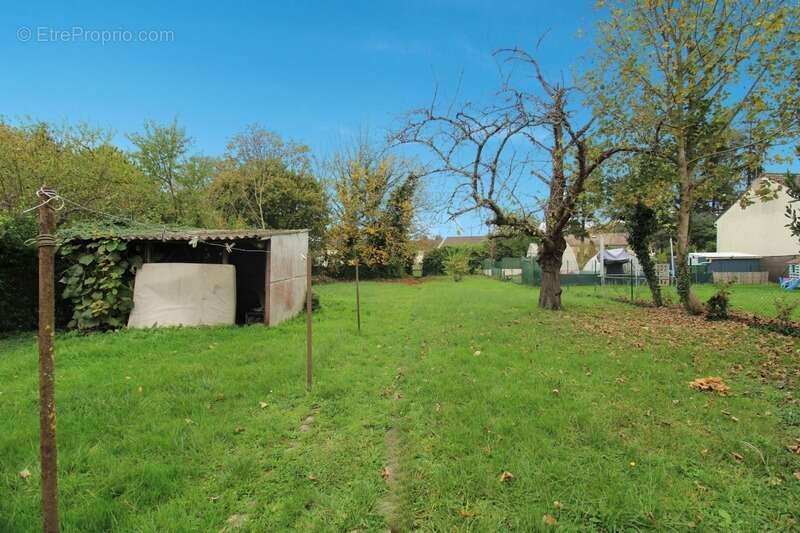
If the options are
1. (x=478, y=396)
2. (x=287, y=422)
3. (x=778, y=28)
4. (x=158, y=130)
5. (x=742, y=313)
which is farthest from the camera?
(x=158, y=130)

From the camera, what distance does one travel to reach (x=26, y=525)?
86.5 inches

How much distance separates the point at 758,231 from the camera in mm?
24031

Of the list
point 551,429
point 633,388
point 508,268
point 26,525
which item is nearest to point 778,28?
point 633,388

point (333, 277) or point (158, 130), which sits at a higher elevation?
point (158, 130)

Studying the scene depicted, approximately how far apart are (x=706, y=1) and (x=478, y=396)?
9855 millimetres

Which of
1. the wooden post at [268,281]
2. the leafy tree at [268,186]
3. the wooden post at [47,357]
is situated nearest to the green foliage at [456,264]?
the leafy tree at [268,186]

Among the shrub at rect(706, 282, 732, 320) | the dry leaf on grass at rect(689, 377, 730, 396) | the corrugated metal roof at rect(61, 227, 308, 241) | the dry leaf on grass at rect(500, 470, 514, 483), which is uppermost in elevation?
the corrugated metal roof at rect(61, 227, 308, 241)

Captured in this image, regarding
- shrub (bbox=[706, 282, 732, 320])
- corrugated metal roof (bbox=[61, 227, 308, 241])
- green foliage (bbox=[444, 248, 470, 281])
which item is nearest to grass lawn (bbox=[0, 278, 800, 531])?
corrugated metal roof (bbox=[61, 227, 308, 241])

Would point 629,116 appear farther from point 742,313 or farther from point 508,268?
point 508,268

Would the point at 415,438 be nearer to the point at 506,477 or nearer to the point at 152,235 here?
the point at 506,477

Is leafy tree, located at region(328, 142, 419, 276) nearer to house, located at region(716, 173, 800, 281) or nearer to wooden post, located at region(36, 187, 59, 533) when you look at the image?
house, located at region(716, 173, 800, 281)

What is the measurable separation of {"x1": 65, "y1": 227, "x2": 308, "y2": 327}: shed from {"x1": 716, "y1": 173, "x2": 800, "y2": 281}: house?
24211mm

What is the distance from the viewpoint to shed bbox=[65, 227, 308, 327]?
25.7 feet

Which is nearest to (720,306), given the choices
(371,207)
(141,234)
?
(141,234)
